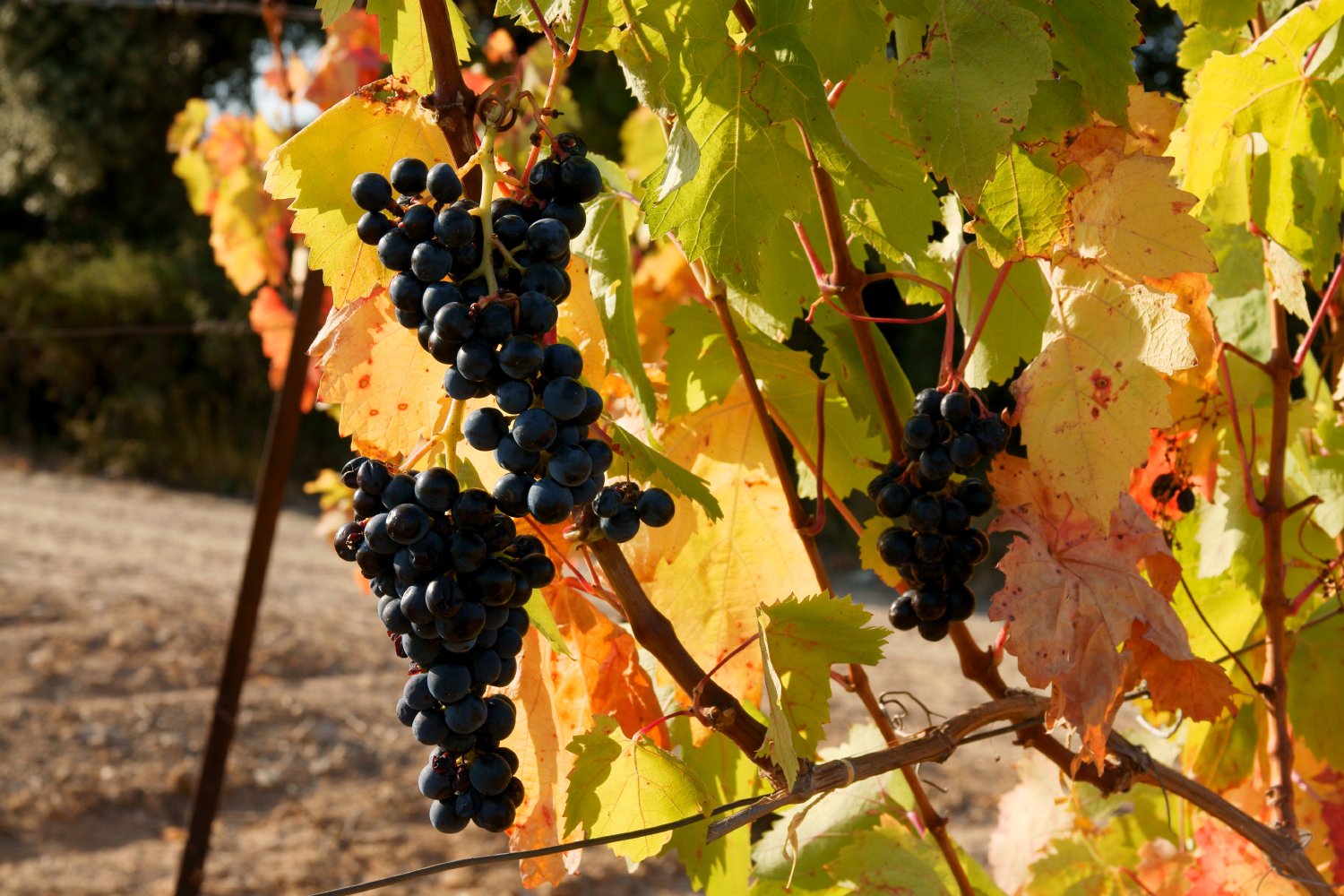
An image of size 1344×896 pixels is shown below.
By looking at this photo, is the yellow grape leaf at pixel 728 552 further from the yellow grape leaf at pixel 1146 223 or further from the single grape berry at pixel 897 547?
→ the yellow grape leaf at pixel 1146 223

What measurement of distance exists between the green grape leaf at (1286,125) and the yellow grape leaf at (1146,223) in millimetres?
310

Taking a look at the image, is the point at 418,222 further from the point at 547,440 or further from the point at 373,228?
the point at 547,440

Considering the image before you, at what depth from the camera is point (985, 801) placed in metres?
4.86

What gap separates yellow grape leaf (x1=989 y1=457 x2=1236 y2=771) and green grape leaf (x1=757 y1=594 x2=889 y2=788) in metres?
0.11

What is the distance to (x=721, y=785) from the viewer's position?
129 cm

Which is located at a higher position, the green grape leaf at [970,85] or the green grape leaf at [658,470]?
the green grape leaf at [970,85]

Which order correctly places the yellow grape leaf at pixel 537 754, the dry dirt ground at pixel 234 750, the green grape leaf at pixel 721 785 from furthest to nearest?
the dry dirt ground at pixel 234 750 < the green grape leaf at pixel 721 785 < the yellow grape leaf at pixel 537 754

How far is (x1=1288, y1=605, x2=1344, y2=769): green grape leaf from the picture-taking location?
1429mm

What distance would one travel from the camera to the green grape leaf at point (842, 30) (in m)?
0.93

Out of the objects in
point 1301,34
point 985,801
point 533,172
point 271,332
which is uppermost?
point 271,332

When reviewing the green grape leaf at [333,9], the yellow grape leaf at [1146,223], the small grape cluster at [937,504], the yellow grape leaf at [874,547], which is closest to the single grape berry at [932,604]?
the small grape cluster at [937,504]

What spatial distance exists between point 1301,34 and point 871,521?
0.64 m

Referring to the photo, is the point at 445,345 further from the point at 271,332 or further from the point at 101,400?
the point at 101,400

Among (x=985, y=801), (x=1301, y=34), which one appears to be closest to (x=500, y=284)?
(x=1301, y=34)
